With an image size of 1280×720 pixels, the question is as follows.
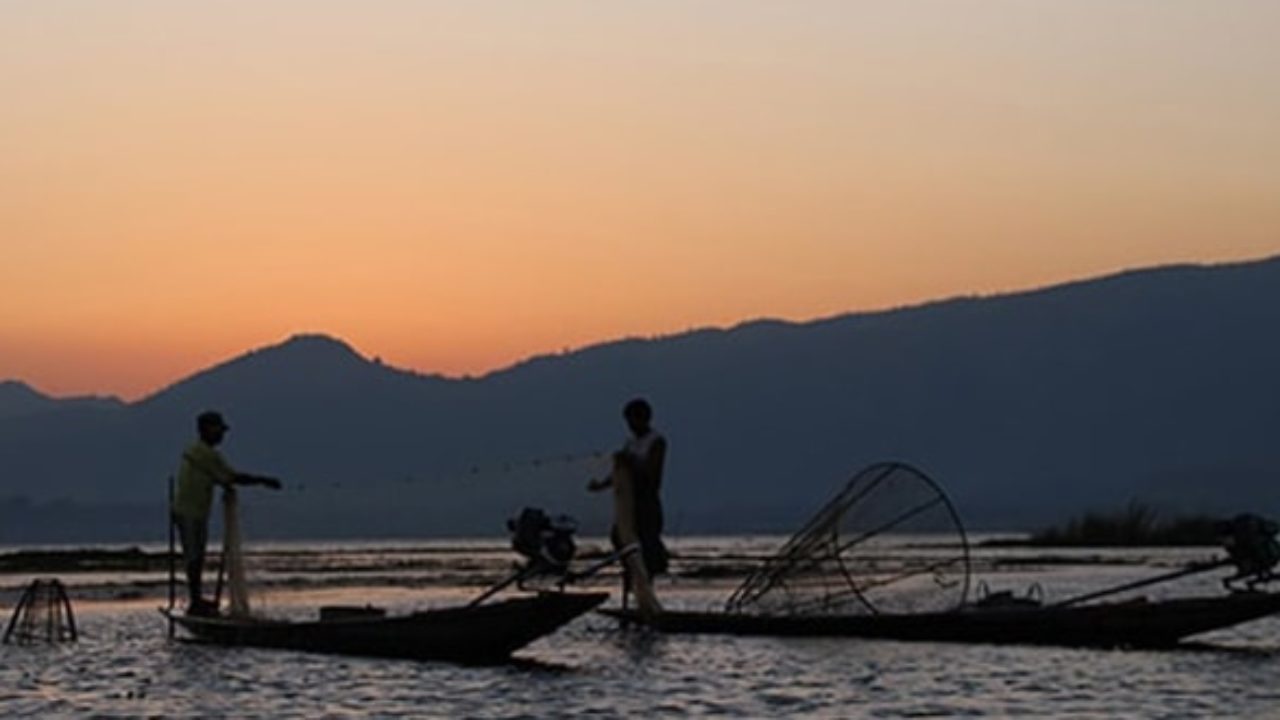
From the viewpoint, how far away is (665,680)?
2280cm

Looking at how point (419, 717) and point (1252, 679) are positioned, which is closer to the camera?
point (419, 717)

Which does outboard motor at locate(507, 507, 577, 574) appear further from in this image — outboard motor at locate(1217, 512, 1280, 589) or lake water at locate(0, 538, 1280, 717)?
outboard motor at locate(1217, 512, 1280, 589)

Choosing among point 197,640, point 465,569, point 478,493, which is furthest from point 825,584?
point 465,569

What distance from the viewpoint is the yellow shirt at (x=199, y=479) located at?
2777 centimetres

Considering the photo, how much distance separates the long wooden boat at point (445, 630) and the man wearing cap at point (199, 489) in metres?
2.26

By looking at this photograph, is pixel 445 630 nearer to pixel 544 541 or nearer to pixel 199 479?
pixel 544 541

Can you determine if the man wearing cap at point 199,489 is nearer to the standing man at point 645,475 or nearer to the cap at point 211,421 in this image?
the cap at point 211,421

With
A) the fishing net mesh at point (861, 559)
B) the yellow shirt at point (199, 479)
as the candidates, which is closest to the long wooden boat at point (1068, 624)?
the fishing net mesh at point (861, 559)

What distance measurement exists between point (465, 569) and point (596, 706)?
4129cm

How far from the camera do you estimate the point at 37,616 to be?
32.1 metres

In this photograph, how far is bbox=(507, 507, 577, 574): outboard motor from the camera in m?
23.2

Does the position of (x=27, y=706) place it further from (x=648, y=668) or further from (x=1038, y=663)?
(x=1038, y=663)

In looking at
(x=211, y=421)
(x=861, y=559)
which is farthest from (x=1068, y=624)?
(x=211, y=421)

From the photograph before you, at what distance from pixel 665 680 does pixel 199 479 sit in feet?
23.5
